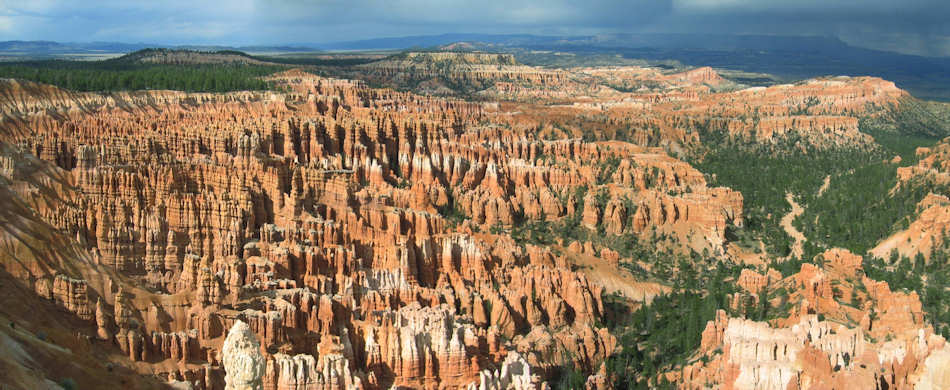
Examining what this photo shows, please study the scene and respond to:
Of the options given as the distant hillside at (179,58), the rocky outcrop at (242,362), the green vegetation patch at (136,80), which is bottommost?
the rocky outcrop at (242,362)

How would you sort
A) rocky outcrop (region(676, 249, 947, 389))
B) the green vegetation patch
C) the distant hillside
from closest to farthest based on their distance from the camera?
rocky outcrop (region(676, 249, 947, 389))
the green vegetation patch
the distant hillside

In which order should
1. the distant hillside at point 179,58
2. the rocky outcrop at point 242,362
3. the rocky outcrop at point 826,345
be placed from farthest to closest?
1. the distant hillside at point 179,58
2. the rocky outcrop at point 826,345
3. the rocky outcrop at point 242,362

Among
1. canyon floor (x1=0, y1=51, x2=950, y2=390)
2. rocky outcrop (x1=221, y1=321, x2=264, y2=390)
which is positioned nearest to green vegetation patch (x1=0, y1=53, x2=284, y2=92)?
canyon floor (x1=0, y1=51, x2=950, y2=390)

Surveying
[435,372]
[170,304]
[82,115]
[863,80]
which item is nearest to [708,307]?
[435,372]

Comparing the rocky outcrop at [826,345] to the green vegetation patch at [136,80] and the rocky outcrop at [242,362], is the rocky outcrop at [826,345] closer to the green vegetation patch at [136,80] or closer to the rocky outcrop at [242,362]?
the rocky outcrop at [242,362]

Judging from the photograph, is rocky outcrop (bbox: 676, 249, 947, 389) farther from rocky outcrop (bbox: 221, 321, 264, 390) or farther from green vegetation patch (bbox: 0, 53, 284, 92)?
green vegetation patch (bbox: 0, 53, 284, 92)

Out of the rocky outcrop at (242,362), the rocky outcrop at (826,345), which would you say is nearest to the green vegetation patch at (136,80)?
the rocky outcrop at (826,345)

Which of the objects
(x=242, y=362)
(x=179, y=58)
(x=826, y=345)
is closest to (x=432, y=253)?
(x=826, y=345)

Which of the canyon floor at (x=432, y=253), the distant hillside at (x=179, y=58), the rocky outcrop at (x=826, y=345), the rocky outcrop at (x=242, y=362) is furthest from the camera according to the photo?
the distant hillside at (x=179, y=58)
